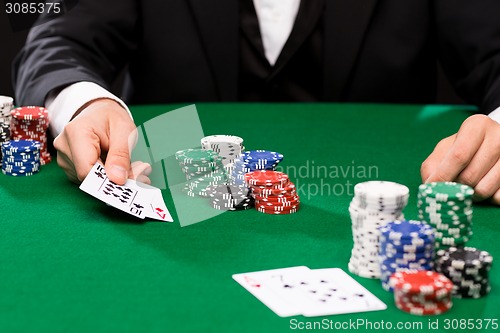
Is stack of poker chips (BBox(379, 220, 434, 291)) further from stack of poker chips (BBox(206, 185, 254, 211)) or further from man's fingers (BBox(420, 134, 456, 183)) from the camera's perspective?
man's fingers (BBox(420, 134, 456, 183))

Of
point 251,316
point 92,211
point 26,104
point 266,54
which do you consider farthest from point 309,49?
point 251,316

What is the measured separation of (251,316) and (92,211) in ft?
2.65

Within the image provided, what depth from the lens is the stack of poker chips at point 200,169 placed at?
238 cm

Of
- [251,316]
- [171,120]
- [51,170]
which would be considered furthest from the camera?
[171,120]

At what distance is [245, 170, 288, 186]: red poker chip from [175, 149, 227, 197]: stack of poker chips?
0.12 metres

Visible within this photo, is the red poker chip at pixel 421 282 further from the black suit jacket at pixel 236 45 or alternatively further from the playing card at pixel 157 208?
the black suit jacket at pixel 236 45

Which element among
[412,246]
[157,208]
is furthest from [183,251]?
[412,246]

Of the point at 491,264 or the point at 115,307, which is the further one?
the point at 491,264

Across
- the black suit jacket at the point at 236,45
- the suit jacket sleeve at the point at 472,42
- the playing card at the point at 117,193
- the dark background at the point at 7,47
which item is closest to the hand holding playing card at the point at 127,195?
the playing card at the point at 117,193

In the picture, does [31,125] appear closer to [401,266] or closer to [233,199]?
[233,199]

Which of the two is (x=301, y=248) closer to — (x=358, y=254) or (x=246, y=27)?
(x=358, y=254)

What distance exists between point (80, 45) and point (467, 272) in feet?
7.67

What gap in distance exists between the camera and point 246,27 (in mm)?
3650

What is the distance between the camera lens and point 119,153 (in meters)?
2.40
